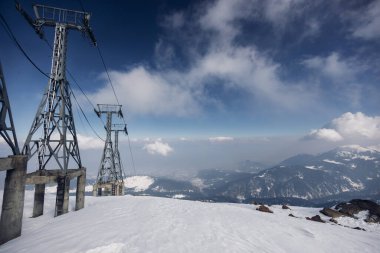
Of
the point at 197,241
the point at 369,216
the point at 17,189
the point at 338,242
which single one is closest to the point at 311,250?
the point at 338,242

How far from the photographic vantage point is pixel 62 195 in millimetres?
16891

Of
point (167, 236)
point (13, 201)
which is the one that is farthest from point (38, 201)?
point (167, 236)

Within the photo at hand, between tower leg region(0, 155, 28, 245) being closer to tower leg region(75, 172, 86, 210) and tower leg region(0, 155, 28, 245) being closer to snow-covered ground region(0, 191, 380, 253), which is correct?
snow-covered ground region(0, 191, 380, 253)

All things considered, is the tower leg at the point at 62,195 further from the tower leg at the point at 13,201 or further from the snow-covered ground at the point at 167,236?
the tower leg at the point at 13,201

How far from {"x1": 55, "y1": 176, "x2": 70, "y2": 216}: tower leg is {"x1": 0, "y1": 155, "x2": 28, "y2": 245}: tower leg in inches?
176

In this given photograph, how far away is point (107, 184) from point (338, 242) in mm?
39614

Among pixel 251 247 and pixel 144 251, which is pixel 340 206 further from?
pixel 144 251

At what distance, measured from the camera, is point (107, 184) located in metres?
43.2

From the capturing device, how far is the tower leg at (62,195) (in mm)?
16578

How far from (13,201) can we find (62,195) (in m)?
5.33

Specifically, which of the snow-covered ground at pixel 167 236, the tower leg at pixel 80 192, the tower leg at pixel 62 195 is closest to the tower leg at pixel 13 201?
the snow-covered ground at pixel 167 236

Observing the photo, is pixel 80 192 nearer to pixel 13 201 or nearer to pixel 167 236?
pixel 13 201

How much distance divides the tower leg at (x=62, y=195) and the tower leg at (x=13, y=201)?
4.46m

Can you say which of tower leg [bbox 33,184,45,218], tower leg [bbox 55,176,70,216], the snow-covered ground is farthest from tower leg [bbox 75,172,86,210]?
the snow-covered ground
